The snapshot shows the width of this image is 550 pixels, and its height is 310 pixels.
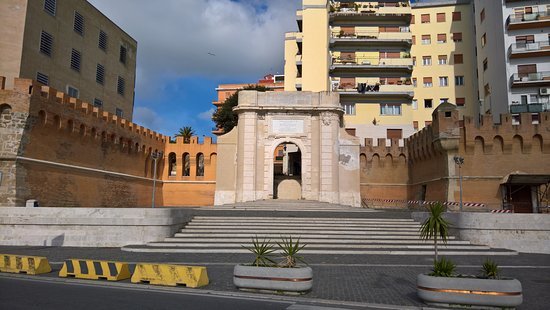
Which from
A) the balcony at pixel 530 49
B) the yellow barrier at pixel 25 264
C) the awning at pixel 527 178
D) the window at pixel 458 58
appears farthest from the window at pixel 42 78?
the window at pixel 458 58

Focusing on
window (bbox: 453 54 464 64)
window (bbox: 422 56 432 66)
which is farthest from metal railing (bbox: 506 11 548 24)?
window (bbox: 422 56 432 66)

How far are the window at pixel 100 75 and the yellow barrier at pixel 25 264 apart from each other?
29.9 metres

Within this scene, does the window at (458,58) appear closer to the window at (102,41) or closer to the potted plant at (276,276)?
the window at (102,41)

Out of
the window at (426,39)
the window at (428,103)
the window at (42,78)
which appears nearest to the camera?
the window at (42,78)

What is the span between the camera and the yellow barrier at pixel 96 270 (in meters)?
9.84

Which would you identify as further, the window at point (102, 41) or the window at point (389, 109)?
the window at point (389, 109)

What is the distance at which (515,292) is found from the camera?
22.3ft

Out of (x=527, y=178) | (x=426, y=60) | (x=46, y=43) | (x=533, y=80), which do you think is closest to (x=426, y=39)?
(x=426, y=60)

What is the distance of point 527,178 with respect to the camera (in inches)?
1175

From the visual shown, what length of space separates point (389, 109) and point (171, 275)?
42.2m

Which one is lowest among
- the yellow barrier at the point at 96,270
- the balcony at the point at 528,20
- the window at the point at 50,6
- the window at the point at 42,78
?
the yellow barrier at the point at 96,270

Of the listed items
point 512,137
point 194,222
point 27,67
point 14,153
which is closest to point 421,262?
point 194,222

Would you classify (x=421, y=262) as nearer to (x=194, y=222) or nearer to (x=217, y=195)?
(x=194, y=222)

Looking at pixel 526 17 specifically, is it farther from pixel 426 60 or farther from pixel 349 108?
pixel 349 108
